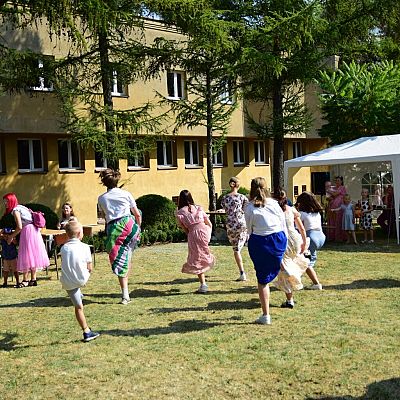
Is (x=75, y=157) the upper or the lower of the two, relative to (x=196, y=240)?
upper

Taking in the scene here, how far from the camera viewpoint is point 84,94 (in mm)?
17125

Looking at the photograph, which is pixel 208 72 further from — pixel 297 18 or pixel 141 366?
pixel 141 366

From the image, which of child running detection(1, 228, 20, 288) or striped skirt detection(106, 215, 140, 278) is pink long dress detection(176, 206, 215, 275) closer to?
striped skirt detection(106, 215, 140, 278)

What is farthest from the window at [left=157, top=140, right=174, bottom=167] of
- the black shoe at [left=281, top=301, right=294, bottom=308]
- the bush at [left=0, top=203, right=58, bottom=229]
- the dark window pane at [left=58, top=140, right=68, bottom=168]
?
the black shoe at [left=281, top=301, right=294, bottom=308]

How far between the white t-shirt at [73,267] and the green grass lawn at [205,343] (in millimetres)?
741

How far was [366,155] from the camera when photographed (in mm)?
15516

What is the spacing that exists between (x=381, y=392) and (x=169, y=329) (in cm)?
304

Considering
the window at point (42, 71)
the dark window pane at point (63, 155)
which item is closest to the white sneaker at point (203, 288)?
the window at point (42, 71)

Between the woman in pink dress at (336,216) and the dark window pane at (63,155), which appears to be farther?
the dark window pane at (63,155)

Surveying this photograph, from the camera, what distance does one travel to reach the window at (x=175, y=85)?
25.3 m

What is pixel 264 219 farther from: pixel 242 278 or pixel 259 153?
pixel 259 153

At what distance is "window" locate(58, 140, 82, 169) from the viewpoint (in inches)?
867

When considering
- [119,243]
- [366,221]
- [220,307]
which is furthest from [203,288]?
[366,221]

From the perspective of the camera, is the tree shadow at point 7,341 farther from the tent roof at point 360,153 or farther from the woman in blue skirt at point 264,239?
the tent roof at point 360,153
